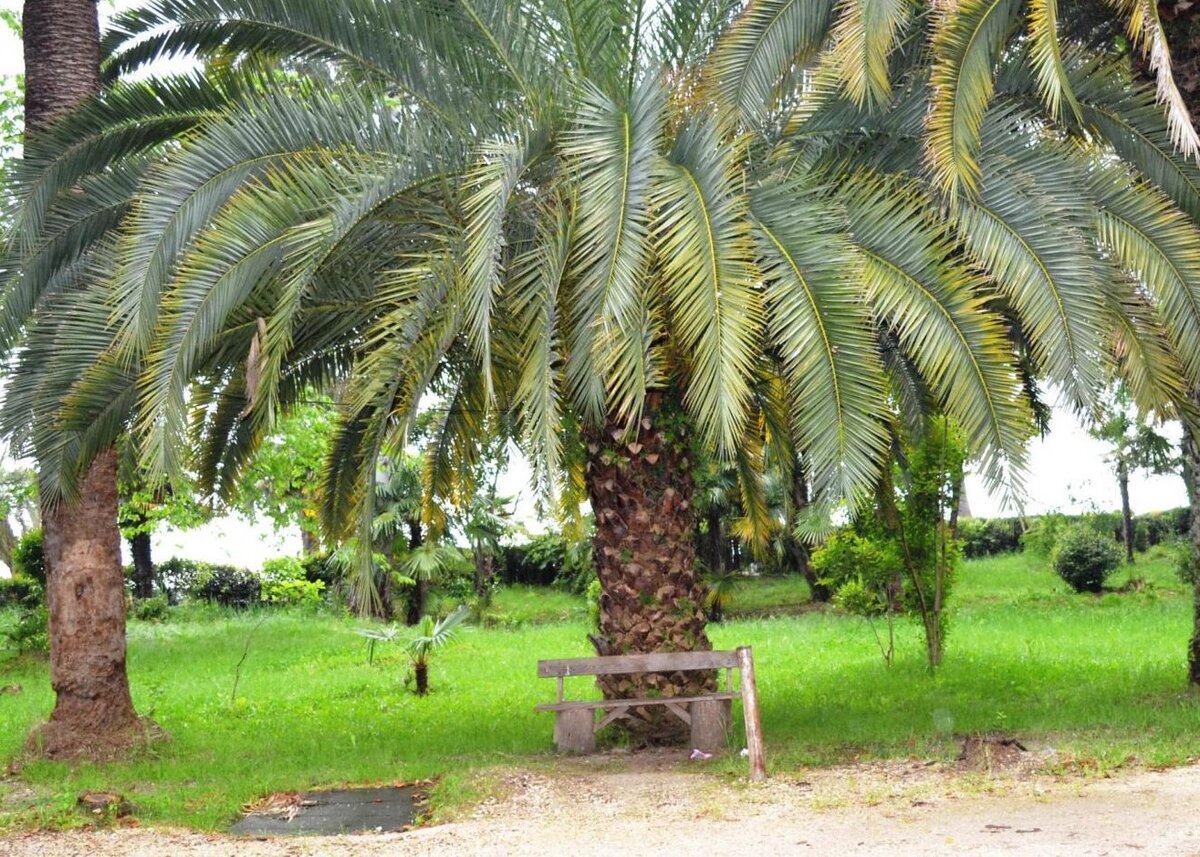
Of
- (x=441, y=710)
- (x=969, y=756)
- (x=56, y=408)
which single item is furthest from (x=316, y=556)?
(x=969, y=756)

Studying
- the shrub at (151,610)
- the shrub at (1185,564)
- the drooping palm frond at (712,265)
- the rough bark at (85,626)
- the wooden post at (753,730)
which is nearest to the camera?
the drooping palm frond at (712,265)

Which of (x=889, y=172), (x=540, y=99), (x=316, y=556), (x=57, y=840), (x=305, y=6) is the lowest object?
(x=57, y=840)

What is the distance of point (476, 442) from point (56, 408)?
3.85 meters

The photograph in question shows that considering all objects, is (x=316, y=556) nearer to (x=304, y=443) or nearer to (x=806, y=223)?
(x=304, y=443)

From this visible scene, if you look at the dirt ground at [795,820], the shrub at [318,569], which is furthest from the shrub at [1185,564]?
the shrub at [318,569]

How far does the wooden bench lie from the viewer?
891cm

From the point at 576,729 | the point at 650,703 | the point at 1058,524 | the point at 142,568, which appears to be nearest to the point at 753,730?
the point at 650,703

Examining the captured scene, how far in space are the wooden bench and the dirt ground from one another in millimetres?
746

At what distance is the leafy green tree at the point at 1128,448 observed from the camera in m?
23.4

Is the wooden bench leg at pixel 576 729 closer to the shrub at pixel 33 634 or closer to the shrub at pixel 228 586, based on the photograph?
the shrub at pixel 33 634

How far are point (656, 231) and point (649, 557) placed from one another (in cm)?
326

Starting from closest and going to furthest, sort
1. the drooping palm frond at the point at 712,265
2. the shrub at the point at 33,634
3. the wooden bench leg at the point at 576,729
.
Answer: the drooping palm frond at the point at 712,265 → the wooden bench leg at the point at 576,729 → the shrub at the point at 33,634

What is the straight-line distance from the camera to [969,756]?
8133 mm

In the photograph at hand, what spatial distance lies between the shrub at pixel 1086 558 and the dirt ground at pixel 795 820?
16.0 metres
